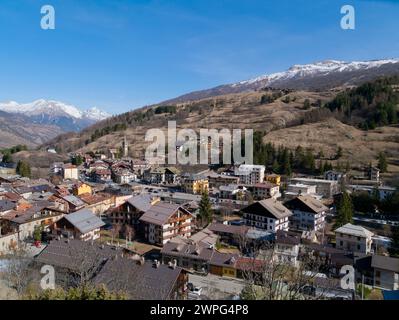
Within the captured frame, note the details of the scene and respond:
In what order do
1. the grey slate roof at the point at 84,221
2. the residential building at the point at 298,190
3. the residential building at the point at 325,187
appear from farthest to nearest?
1. the residential building at the point at 325,187
2. the residential building at the point at 298,190
3. the grey slate roof at the point at 84,221

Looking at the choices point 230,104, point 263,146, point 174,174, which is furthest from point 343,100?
point 174,174

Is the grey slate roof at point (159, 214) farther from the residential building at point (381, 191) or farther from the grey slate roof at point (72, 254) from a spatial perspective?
the residential building at point (381, 191)

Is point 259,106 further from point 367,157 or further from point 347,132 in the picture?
point 367,157

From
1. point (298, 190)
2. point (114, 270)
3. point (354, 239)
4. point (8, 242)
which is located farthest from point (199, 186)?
point (114, 270)

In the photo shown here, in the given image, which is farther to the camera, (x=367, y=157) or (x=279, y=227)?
(x=367, y=157)

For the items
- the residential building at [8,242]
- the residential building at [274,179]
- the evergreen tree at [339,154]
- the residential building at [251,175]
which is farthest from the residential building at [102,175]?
the evergreen tree at [339,154]

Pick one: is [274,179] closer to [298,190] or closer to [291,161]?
[298,190]

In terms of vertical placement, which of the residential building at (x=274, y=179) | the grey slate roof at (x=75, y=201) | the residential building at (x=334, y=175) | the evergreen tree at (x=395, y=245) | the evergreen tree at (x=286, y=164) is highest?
the evergreen tree at (x=286, y=164)
